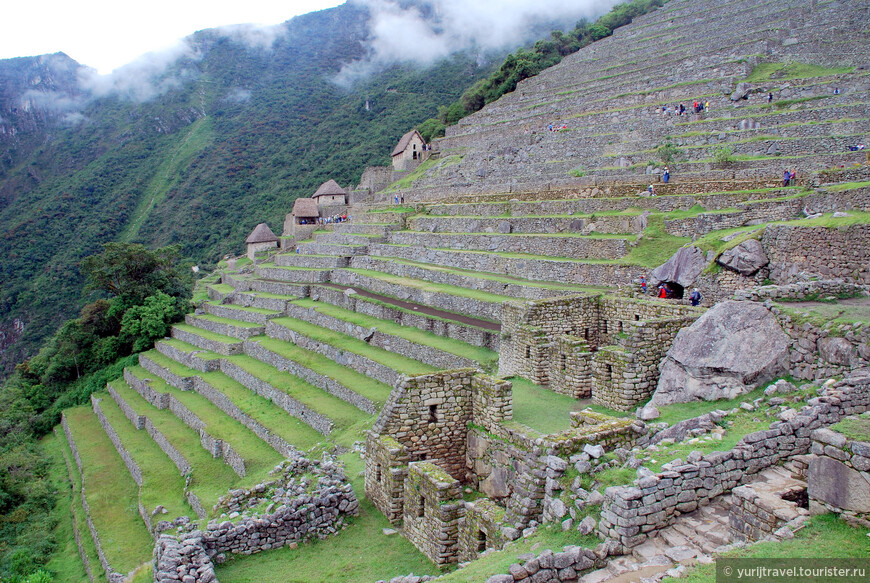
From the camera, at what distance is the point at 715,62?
31.0 metres

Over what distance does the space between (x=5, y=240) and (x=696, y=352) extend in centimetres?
7860

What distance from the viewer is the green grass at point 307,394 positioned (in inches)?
620

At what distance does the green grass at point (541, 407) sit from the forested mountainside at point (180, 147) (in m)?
35.8

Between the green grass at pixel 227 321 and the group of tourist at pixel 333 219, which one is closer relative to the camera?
the green grass at pixel 227 321

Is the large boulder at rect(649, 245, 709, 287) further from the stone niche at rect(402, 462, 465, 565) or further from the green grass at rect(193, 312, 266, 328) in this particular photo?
the green grass at rect(193, 312, 266, 328)

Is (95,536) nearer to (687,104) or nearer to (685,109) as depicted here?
(685,109)

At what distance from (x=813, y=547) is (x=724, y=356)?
3.46 metres

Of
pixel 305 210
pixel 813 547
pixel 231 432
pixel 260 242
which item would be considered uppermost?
pixel 305 210

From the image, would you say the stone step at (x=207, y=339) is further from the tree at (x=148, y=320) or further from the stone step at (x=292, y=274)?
the stone step at (x=292, y=274)

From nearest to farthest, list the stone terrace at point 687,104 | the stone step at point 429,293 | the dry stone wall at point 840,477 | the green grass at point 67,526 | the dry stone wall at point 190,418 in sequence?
the dry stone wall at point 840,477 → the green grass at point 67,526 → the dry stone wall at point 190,418 → the stone step at point 429,293 → the stone terrace at point 687,104

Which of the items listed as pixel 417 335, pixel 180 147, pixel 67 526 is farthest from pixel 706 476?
pixel 180 147

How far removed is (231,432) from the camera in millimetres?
18594

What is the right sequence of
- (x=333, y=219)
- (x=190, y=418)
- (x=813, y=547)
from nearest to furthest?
1. (x=813, y=547)
2. (x=190, y=418)
3. (x=333, y=219)

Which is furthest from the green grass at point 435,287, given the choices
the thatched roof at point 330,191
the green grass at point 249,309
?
the thatched roof at point 330,191
